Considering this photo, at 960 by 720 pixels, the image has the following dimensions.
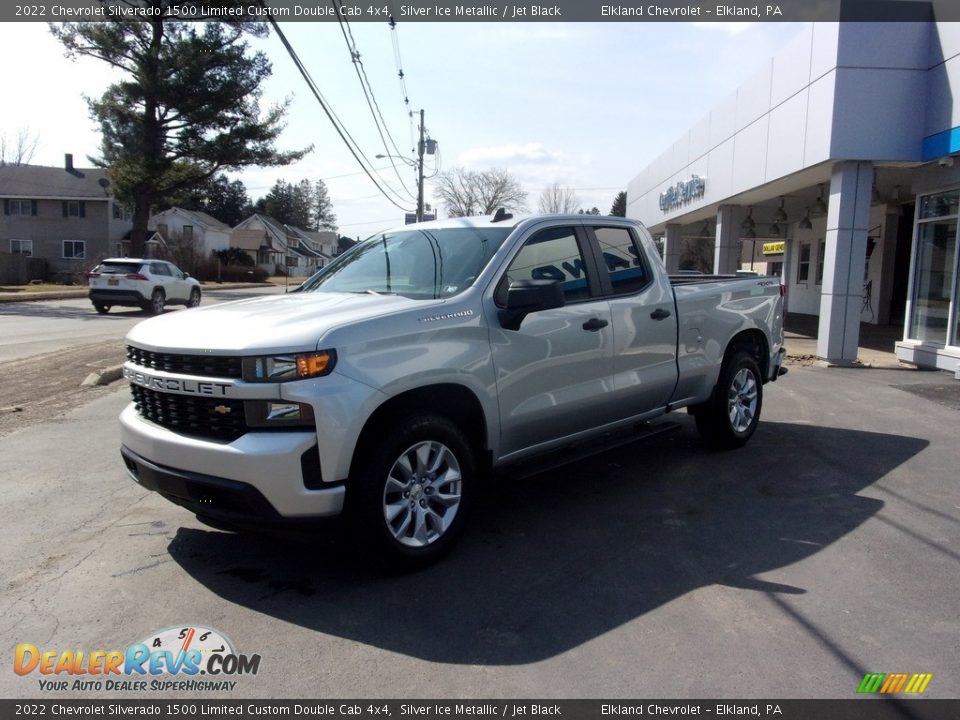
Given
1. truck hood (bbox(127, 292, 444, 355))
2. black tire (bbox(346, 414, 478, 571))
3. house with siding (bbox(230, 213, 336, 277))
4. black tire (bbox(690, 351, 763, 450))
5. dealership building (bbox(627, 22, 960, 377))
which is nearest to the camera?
truck hood (bbox(127, 292, 444, 355))

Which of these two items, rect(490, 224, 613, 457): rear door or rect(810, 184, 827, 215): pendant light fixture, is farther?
rect(810, 184, 827, 215): pendant light fixture

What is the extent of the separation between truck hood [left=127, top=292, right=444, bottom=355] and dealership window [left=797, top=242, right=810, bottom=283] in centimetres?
2300

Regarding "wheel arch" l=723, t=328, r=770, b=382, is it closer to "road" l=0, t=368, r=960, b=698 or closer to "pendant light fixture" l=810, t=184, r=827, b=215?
"road" l=0, t=368, r=960, b=698

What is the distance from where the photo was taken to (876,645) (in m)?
3.37

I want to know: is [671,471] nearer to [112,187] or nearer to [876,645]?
[876,645]

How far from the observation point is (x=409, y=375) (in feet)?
13.1

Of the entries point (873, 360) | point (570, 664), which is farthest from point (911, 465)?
point (873, 360)

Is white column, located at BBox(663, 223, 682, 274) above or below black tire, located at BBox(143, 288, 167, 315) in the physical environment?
above

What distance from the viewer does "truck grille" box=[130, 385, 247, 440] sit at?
374 cm

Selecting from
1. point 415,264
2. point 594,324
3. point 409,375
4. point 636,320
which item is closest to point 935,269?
point 636,320

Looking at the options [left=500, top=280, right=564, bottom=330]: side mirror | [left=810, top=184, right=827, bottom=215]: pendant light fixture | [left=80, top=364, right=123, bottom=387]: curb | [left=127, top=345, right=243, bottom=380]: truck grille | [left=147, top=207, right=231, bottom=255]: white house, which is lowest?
[left=80, top=364, right=123, bottom=387]: curb

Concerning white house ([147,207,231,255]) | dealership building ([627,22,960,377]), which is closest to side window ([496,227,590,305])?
dealership building ([627,22,960,377])

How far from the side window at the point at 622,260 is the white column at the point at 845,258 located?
833 cm

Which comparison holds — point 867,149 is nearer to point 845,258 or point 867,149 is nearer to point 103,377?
point 845,258
